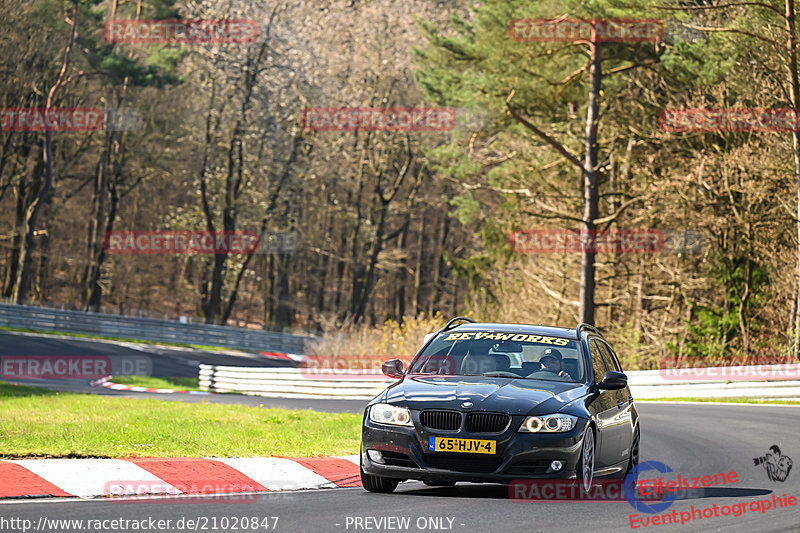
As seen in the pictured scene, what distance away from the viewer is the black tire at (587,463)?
8988mm

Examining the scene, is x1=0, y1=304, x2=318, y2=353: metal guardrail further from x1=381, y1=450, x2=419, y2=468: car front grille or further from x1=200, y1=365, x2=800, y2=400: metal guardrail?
x1=381, y1=450, x2=419, y2=468: car front grille

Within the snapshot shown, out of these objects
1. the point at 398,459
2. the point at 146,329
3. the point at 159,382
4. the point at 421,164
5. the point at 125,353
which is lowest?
the point at 159,382

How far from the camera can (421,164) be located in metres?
65.8

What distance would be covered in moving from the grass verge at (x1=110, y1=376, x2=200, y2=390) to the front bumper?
25856 millimetres

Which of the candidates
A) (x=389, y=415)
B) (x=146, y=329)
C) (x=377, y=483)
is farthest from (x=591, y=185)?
(x=389, y=415)

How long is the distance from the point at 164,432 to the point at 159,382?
22.8 m

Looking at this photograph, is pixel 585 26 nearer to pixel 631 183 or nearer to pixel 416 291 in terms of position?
pixel 631 183

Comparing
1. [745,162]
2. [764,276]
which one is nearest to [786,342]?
[764,276]

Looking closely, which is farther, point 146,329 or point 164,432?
point 146,329

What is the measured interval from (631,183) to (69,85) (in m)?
28.2

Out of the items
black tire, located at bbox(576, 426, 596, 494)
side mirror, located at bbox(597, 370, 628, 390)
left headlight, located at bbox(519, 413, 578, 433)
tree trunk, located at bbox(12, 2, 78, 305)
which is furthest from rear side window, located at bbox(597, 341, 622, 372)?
tree trunk, located at bbox(12, 2, 78, 305)

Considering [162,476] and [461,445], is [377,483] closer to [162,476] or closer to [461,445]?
[461,445]

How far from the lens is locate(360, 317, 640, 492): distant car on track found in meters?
8.73

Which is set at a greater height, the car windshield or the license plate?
the car windshield
